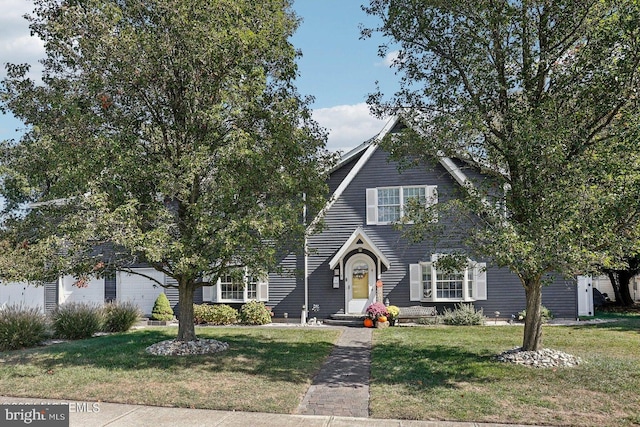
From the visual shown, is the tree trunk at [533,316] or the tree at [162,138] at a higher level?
the tree at [162,138]

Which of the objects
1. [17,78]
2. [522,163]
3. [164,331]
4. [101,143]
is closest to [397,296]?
[164,331]

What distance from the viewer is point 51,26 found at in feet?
33.7

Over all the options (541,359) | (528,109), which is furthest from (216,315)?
(528,109)

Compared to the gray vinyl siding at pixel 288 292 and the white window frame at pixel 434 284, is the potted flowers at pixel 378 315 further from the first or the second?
the gray vinyl siding at pixel 288 292

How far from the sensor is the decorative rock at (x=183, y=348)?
38.2 feet

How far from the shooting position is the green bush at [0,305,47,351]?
Answer: 13.0m

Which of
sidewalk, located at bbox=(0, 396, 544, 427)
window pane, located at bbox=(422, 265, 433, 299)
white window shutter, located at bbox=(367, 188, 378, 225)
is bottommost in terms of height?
sidewalk, located at bbox=(0, 396, 544, 427)

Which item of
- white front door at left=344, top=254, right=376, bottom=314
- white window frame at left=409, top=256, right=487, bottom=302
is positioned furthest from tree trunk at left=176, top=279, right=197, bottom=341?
white window frame at left=409, top=256, right=487, bottom=302

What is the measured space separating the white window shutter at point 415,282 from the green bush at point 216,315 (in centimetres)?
642

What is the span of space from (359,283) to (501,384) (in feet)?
33.9

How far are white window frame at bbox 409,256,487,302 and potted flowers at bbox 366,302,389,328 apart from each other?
6.24ft

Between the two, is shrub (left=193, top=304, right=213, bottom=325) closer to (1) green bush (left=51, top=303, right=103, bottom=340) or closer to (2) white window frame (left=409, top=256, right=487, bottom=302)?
(1) green bush (left=51, top=303, right=103, bottom=340)

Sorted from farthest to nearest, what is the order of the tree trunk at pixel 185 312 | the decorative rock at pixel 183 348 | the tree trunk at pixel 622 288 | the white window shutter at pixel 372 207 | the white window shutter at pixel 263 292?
the tree trunk at pixel 622 288
the white window shutter at pixel 263 292
the white window shutter at pixel 372 207
the tree trunk at pixel 185 312
the decorative rock at pixel 183 348

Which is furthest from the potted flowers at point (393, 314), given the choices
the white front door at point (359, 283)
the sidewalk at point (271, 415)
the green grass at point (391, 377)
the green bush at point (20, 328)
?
the green bush at point (20, 328)
